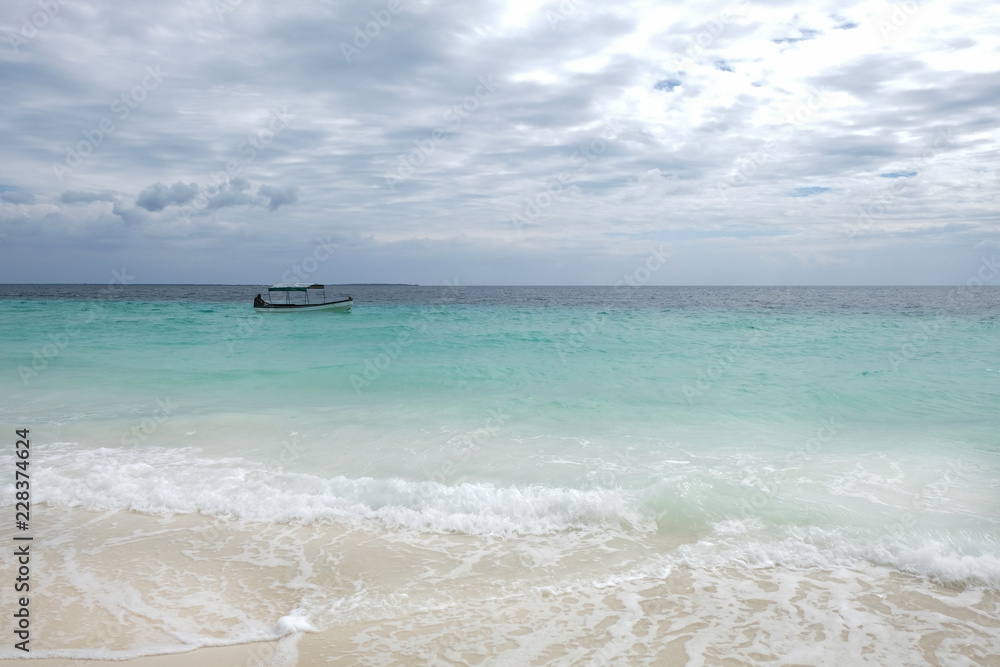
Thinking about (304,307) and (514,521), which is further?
(304,307)

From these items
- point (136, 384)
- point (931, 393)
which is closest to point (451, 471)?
point (136, 384)

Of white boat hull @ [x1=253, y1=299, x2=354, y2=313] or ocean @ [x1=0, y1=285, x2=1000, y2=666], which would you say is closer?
ocean @ [x1=0, y1=285, x2=1000, y2=666]

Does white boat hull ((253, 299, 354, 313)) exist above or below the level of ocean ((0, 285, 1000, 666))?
above

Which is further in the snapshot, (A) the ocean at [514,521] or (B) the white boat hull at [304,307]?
(B) the white boat hull at [304,307]

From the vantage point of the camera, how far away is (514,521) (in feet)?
21.7

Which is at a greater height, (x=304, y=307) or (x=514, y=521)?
(x=304, y=307)

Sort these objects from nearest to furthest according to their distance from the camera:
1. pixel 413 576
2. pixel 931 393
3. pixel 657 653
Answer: pixel 657 653
pixel 413 576
pixel 931 393

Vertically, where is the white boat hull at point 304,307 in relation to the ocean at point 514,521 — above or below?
above

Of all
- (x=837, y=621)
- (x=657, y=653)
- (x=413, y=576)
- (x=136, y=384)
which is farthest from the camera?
(x=136, y=384)

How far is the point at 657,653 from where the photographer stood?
422cm

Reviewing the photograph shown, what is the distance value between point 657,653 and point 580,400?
8.80m

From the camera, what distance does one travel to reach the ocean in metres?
4.46

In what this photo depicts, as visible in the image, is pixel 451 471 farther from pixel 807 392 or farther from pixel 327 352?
pixel 327 352

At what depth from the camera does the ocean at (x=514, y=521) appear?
4.46m
